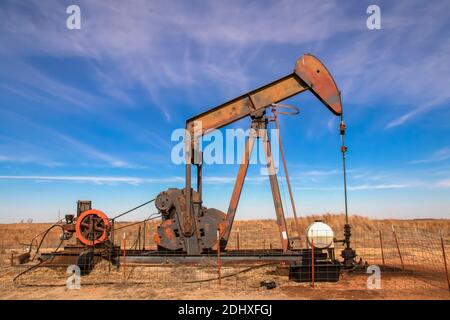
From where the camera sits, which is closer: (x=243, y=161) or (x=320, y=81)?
(x=320, y=81)

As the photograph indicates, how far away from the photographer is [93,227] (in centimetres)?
870

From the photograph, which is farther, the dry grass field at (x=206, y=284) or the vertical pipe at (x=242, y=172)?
the vertical pipe at (x=242, y=172)

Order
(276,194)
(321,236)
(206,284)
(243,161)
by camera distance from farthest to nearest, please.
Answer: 1. (243,161)
2. (276,194)
3. (321,236)
4. (206,284)

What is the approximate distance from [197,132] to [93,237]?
10.7 feet

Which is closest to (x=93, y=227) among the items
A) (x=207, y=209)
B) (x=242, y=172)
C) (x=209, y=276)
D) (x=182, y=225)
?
(x=182, y=225)

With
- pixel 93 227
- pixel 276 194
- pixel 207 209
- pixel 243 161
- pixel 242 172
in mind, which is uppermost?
pixel 243 161

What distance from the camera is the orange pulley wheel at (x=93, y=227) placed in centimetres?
869

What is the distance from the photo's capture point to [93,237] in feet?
28.5

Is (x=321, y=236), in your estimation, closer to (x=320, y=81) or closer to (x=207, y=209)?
(x=207, y=209)

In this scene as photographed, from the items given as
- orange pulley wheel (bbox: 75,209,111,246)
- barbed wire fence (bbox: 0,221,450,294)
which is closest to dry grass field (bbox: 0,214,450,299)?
barbed wire fence (bbox: 0,221,450,294)

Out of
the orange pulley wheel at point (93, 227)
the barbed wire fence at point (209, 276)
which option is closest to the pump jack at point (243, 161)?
the barbed wire fence at point (209, 276)

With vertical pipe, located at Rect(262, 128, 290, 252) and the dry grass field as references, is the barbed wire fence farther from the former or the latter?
vertical pipe, located at Rect(262, 128, 290, 252)

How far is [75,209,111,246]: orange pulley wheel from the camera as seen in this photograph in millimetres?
8688

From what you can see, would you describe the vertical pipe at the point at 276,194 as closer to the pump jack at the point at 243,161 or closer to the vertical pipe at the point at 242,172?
the pump jack at the point at 243,161
